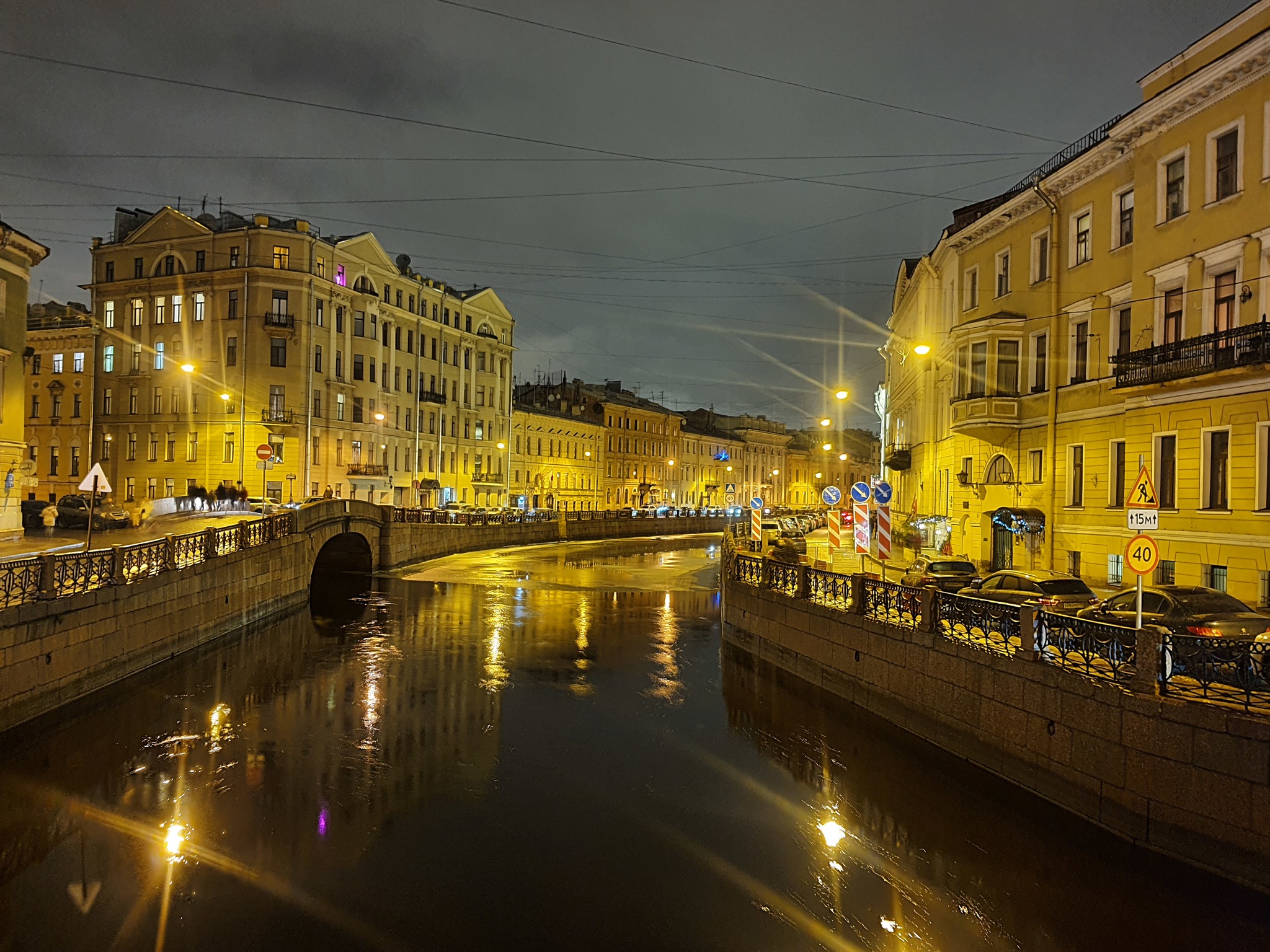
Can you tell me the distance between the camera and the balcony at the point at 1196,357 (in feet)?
54.6

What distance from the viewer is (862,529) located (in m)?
20.3

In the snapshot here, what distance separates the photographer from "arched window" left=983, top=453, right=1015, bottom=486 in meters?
26.7

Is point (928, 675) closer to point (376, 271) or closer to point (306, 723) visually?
point (306, 723)

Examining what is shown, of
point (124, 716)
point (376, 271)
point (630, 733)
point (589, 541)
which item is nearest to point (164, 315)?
point (376, 271)

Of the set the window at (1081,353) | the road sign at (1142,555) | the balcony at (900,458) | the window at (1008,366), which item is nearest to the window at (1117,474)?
the window at (1081,353)

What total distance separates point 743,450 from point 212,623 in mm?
98460

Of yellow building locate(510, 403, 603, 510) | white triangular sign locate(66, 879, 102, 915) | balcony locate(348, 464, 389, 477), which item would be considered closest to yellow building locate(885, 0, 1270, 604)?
white triangular sign locate(66, 879, 102, 915)

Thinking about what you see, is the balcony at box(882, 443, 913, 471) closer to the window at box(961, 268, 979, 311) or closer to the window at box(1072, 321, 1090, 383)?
the window at box(961, 268, 979, 311)

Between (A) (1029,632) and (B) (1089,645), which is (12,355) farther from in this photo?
(B) (1089,645)

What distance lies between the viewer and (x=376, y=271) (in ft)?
192

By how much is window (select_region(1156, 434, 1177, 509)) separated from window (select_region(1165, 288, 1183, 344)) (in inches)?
93.8

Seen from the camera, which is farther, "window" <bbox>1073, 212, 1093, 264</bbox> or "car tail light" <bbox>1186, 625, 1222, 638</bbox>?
"window" <bbox>1073, 212, 1093, 264</bbox>

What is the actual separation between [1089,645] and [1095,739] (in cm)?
115

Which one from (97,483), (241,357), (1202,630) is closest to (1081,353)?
(1202,630)
